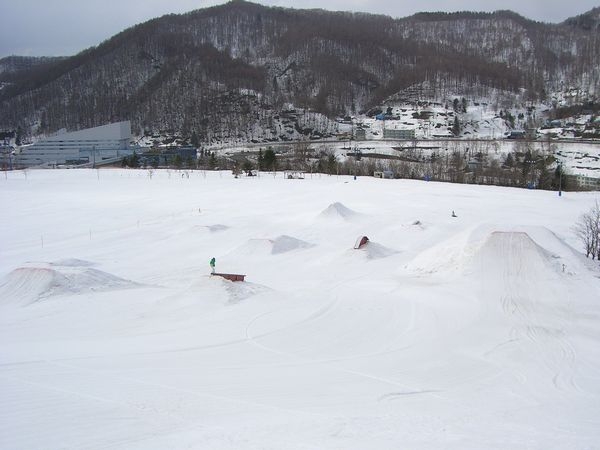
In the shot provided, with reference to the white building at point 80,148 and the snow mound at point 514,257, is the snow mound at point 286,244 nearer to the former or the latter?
the snow mound at point 514,257

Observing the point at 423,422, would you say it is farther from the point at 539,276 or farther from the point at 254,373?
the point at 539,276

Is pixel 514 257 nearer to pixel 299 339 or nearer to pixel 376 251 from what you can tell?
pixel 376 251

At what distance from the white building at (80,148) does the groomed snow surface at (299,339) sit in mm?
62746

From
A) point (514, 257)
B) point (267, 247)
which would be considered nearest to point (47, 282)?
point (267, 247)

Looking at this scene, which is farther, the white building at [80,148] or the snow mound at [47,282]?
the white building at [80,148]

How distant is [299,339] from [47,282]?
813cm

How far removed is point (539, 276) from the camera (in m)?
15.7

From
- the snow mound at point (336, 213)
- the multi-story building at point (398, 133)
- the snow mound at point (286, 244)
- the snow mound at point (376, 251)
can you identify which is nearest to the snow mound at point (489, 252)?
the snow mound at point (376, 251)

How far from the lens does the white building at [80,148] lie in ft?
275

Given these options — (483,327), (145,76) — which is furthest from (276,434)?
(145,76)

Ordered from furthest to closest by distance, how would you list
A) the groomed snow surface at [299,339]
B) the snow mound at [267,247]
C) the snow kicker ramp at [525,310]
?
the snow mound at [267,247]
the snow kicker ramp at [525,310]
the groomed snow surface at [299,339]

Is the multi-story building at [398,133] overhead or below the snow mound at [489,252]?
overhead

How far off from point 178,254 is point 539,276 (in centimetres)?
1411

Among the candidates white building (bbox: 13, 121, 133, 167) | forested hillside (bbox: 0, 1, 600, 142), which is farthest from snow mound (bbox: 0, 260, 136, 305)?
forested hillside (bbox: 0, 1, 600, 142)
